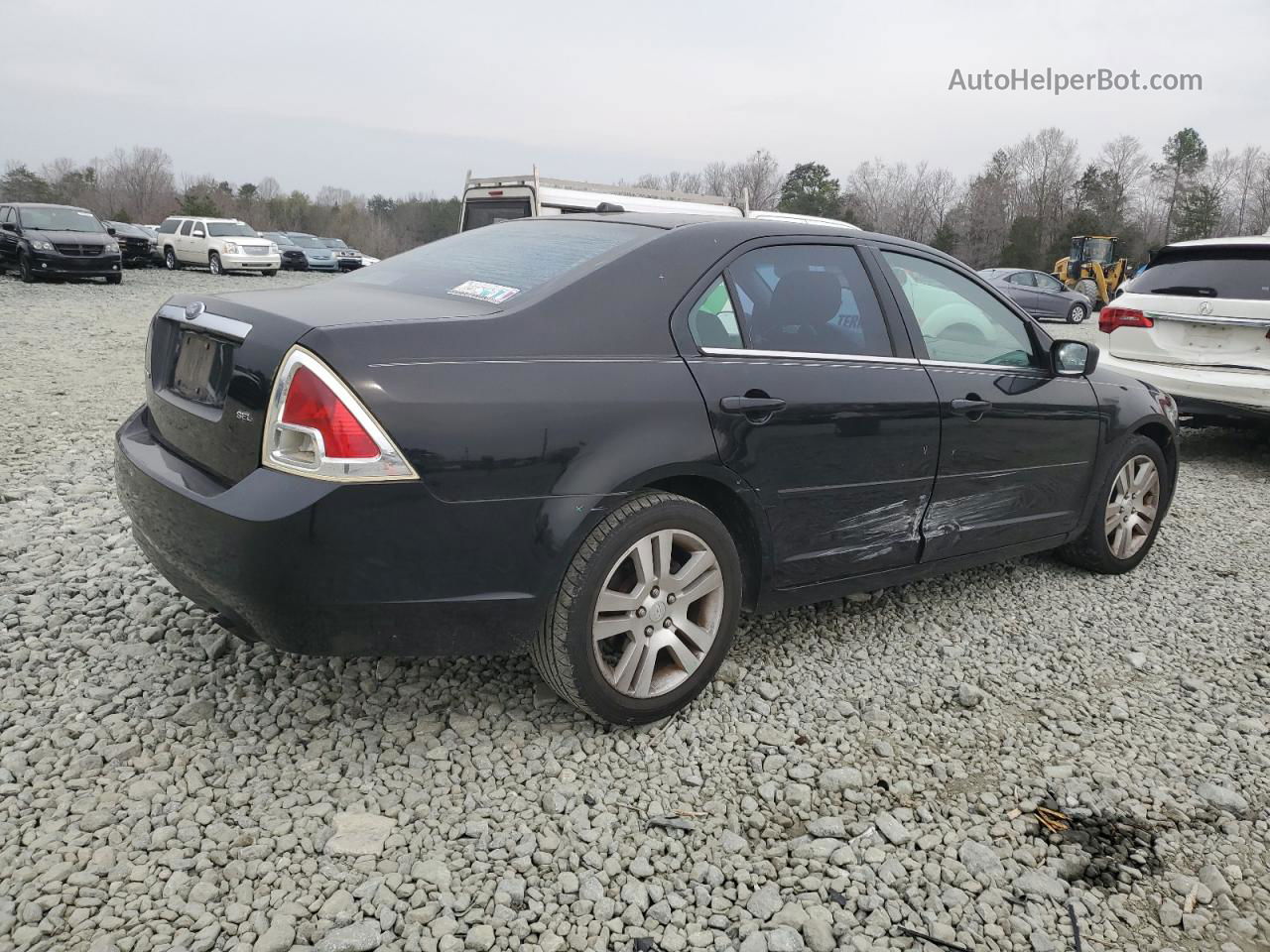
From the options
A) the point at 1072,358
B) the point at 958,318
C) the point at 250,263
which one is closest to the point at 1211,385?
the point at 1072,358

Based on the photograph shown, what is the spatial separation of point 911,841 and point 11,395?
7.91m

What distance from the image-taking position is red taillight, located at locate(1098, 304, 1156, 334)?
23.7ft

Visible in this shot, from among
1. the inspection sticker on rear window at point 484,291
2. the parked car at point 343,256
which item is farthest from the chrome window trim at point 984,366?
the parked car at point 343,256

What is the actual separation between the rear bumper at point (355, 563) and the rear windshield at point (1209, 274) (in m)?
6.37

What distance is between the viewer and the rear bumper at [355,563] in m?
2.38

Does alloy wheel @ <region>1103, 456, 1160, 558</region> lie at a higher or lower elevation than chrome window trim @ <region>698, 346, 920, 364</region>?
lower

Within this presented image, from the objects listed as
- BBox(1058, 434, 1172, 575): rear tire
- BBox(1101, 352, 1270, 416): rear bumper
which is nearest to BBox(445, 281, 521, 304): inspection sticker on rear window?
BBox(1058, 434, 1172, 575): rear tire

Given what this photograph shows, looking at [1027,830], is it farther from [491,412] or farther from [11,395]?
[11,395]

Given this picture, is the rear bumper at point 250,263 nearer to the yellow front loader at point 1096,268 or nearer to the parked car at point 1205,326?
the parked car at point 1205,326

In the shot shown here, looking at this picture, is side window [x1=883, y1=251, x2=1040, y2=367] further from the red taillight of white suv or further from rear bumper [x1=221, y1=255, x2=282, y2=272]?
rear bumper [x1=221, y1=255, x2=282, y2=272]

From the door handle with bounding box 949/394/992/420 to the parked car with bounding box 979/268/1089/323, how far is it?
25074mm

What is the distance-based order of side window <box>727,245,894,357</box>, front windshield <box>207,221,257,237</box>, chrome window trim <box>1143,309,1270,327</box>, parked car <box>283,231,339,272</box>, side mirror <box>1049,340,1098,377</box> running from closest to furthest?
side window <box>727,245,894,357</box>
side mirror <box>1049,340,1098,377</box>
chrome window trim <box>1143,309,1270,327</box>
front windshield <box>207,221,257,237</box>
parked car <box>283,231,339,272</box>

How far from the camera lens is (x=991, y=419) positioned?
12.4 ft

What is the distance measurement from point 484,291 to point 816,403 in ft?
3.80
